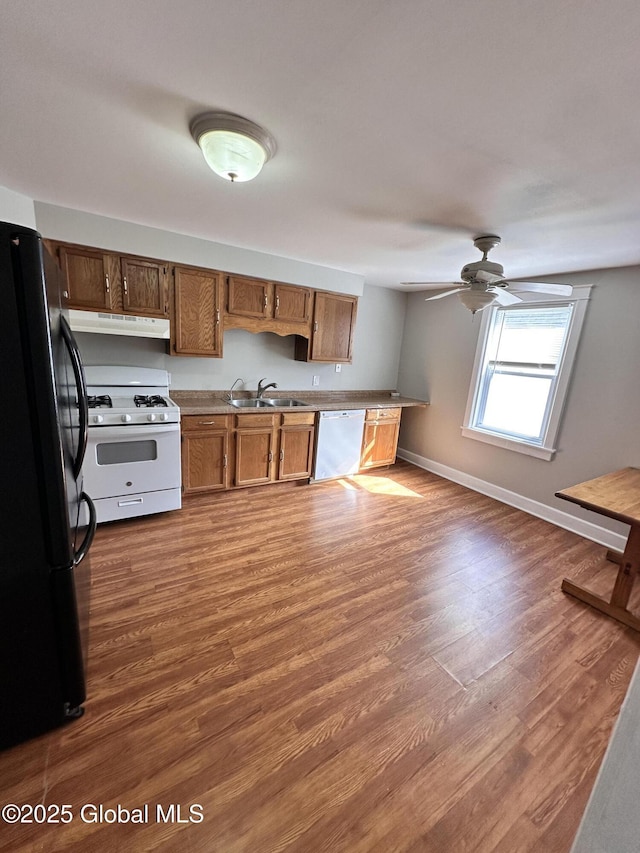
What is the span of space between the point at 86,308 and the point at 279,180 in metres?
1.91

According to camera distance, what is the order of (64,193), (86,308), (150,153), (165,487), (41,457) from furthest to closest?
(165,487) < (86,308) < (64,193) < (150,153) < (41,457)

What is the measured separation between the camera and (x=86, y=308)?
2.77 meters

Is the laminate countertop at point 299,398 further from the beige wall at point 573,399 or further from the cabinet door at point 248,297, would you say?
the cabinet door at point 248,297

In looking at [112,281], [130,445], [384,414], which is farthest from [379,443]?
[112,281]

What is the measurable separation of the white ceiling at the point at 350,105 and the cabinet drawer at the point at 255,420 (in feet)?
5.75

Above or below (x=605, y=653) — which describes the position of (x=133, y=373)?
above

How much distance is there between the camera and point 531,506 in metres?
3.60

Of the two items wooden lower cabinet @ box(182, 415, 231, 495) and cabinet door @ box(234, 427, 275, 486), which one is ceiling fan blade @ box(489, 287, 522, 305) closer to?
cabinet door @ box(234, 427, 275, 486)

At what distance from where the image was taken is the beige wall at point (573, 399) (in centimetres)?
292

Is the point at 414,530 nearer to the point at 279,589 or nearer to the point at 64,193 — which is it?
the point at 279,589

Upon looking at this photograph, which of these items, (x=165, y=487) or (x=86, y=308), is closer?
(x=86, y=308)

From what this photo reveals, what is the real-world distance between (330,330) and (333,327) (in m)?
0.05

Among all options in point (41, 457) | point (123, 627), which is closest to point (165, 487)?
point (123, 627)

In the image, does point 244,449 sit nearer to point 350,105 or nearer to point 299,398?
point 299,398
